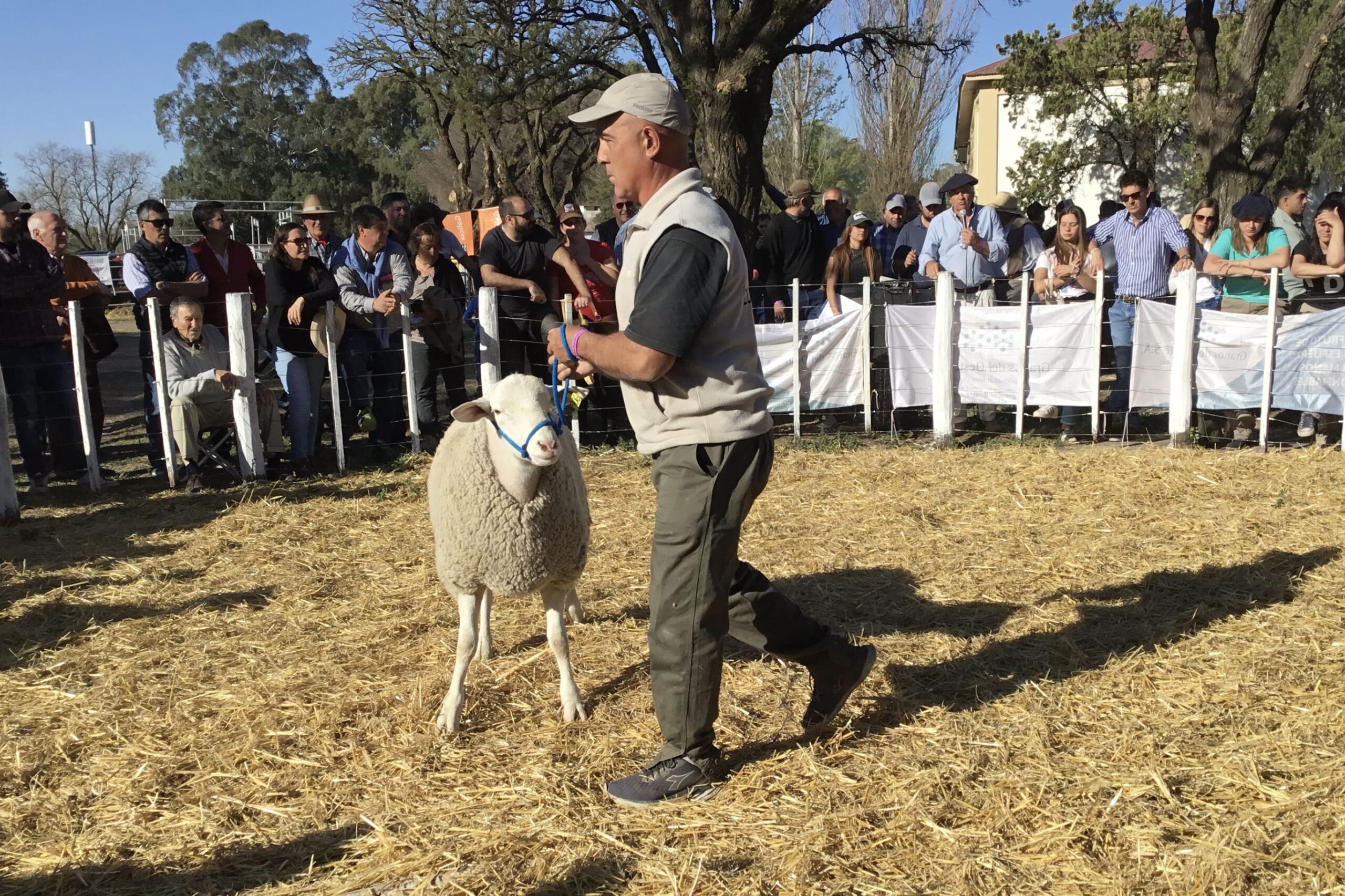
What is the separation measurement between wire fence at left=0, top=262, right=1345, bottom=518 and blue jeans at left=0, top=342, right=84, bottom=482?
1 cm

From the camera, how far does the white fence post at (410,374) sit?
8.39 m

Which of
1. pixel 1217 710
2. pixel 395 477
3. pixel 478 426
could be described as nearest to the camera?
pixel 1217 710

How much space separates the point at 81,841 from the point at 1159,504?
19.7 feet

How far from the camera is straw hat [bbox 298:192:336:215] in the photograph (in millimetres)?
9477

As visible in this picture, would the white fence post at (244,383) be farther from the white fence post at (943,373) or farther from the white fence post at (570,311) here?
the white fence post at (943,373)

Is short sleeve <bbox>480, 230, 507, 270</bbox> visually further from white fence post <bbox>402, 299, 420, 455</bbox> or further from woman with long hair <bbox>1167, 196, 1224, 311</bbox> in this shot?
woman with long hair <bbox>1167, 196, 1224, 311</bbox>

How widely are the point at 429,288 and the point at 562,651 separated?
5.40m

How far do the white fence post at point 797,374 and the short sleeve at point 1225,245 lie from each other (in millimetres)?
3490

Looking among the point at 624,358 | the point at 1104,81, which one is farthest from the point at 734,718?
the point at 1104,81

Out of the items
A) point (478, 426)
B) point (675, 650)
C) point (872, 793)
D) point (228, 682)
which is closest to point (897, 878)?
point (872, 793)

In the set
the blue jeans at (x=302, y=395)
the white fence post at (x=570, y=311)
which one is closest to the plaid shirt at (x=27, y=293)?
the blue jeans at (x=302, y=395)

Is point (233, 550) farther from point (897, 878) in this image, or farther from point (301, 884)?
point (897, 878)

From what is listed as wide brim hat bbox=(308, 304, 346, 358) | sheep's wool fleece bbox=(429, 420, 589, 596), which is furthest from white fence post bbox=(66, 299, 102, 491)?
sheep's wool fleece bbox=(429, 420, 589, 596)

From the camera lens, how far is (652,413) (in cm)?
314
